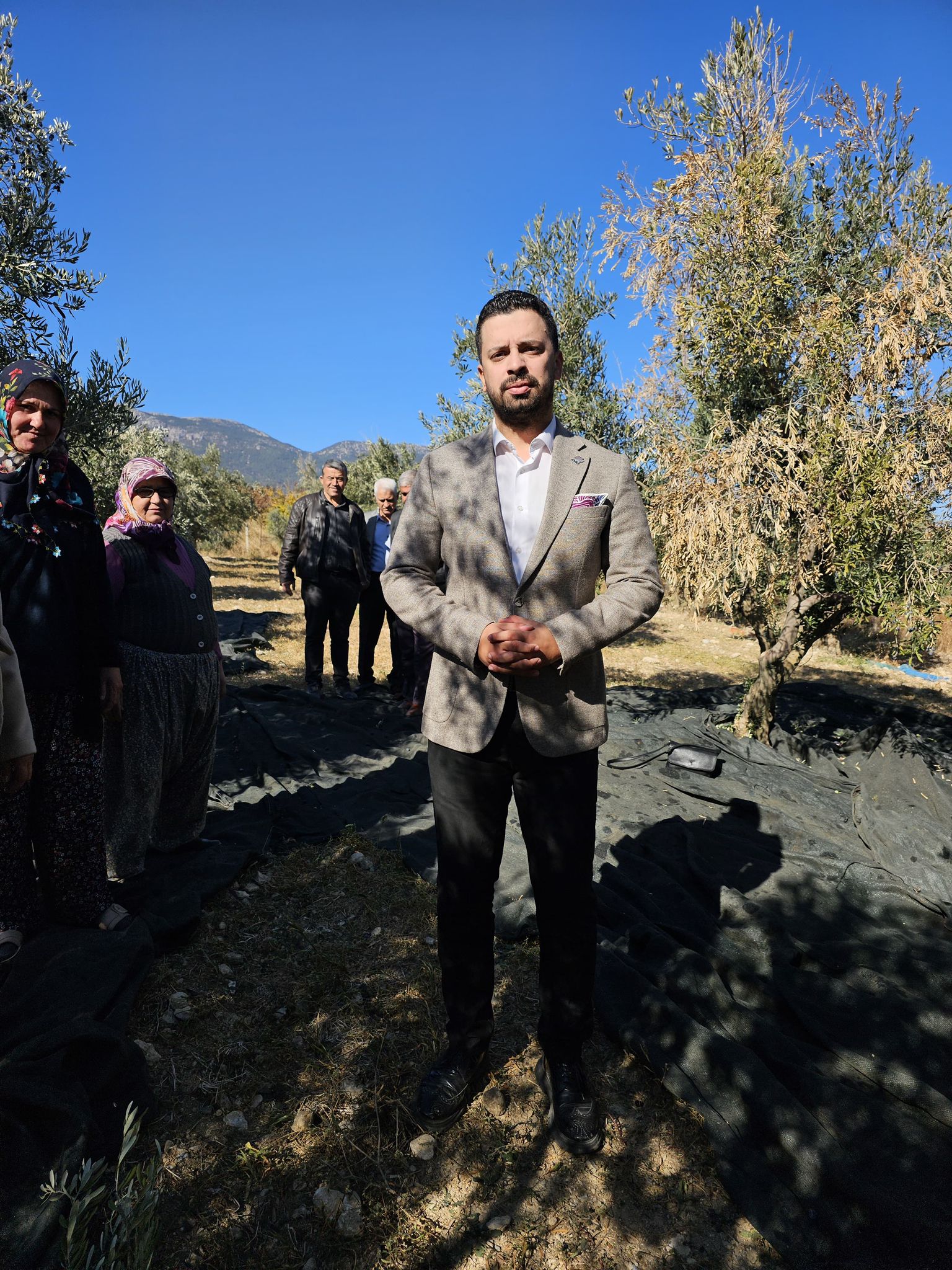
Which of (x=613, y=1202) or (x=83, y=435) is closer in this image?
(x=613, y=1202)

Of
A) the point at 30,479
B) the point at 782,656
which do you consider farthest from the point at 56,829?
the point at 782,656

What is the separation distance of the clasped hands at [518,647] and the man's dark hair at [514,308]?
0.81 m

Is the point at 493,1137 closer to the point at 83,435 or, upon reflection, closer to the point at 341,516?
the point at 341,516

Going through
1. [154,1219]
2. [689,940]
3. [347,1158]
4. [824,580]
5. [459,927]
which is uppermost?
[824,580]

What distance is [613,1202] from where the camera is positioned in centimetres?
211

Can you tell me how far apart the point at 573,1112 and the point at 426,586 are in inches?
70.3

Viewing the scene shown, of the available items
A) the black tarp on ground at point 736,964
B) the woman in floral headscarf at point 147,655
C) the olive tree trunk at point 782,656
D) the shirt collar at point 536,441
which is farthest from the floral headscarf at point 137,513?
the olive tree trunk at point 782,656

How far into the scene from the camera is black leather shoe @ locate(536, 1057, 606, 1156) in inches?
88.0

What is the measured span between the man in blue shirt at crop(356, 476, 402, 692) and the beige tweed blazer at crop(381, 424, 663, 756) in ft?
17.3

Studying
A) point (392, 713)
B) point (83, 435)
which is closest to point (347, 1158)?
point (392, 713)

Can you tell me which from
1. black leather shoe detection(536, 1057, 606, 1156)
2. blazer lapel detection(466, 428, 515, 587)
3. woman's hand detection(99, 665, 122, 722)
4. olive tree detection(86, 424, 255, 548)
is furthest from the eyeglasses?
olive tree detection(86, 424, 255, 548)

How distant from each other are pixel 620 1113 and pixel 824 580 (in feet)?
15.4

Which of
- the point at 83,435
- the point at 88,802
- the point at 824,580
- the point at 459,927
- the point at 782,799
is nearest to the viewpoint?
the point at 459,927

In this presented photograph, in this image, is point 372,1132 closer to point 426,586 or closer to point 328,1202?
point 328,1202
